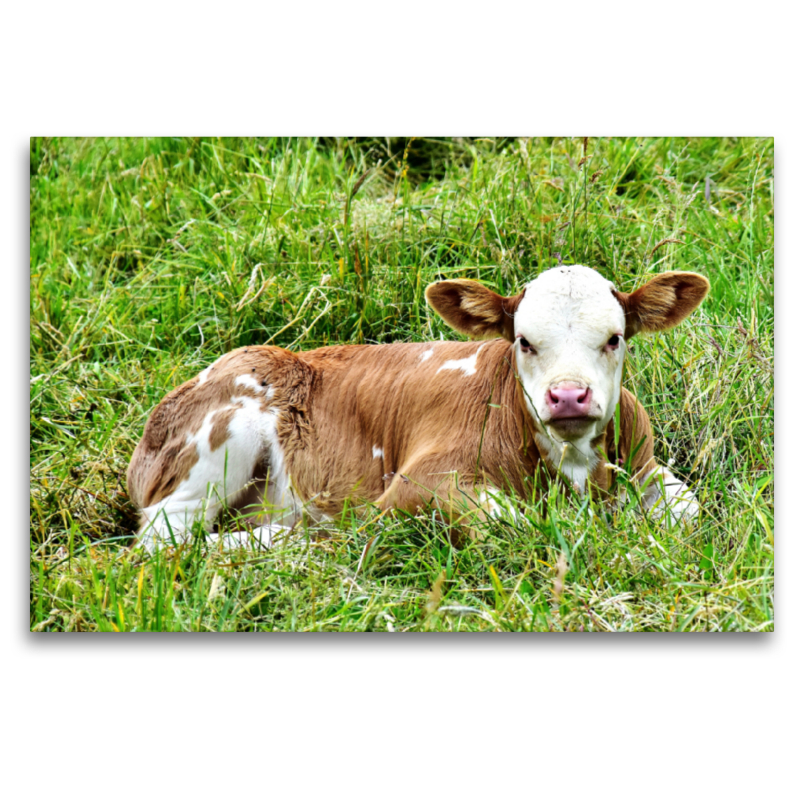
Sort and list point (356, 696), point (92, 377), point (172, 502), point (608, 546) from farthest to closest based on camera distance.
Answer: point (92, 377) → point (172, 502) → point (356, 696) → point (608, 546)

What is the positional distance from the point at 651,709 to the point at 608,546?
64 cm

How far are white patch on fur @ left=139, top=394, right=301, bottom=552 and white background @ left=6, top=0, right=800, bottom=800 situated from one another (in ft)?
1.58

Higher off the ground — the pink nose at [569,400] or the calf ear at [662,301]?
the calf ear at [662,301]

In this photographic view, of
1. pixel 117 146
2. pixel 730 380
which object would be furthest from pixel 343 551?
pixel 117 146

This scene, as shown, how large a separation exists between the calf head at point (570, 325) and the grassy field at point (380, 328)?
0.33 metres

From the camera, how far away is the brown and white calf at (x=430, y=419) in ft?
11.6

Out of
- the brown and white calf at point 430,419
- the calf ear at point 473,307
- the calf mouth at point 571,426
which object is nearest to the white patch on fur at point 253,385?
the brown and white calf at point 430,419

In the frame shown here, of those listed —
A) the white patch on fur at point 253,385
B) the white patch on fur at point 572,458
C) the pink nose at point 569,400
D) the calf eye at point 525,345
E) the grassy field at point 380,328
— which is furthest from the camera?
the white patch on fur at point 253,385

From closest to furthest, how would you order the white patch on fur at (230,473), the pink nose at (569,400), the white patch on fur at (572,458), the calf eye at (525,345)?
1. the pink nose at (569,400)
2. the calf eye at (525,345)
3. the white patch on fur at (572,458)
4. the white patch on fur at (230,473)

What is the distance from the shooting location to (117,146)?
4.19 m

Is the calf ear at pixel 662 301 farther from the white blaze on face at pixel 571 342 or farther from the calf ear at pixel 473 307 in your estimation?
the calf ear at pixel 473 307

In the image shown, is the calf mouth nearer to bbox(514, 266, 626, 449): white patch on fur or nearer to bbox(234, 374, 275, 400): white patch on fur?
bbox(514, 266, 626, 449): white patch on fur

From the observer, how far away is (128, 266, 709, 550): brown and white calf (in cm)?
355
